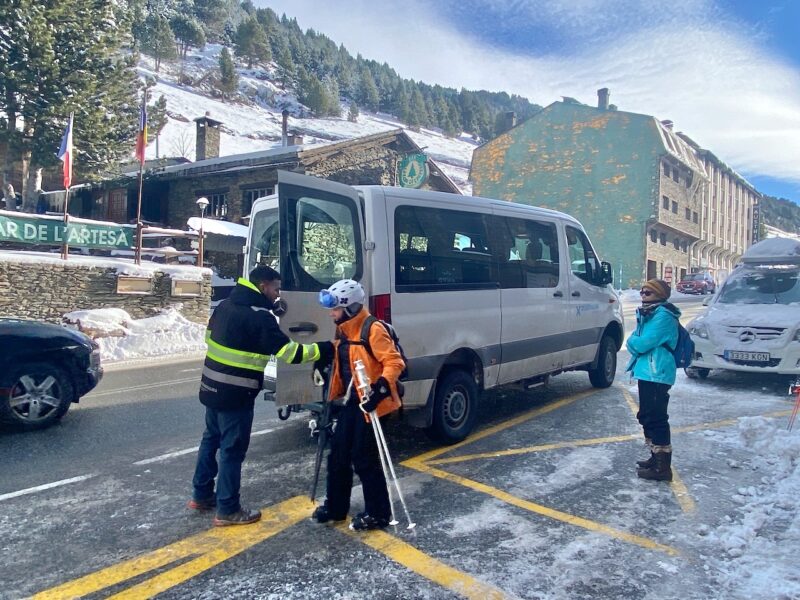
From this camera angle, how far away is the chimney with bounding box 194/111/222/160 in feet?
98.6

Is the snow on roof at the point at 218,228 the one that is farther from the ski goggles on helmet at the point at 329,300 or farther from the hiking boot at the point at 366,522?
the hiking boot at the point at 366,522

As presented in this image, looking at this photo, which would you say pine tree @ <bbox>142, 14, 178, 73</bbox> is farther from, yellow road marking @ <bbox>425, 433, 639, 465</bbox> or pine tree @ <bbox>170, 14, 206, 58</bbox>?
yellow road marking @ <bbox>425, 433, 639, 465</bbox>

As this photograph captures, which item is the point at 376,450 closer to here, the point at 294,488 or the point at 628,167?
the point at 294,488

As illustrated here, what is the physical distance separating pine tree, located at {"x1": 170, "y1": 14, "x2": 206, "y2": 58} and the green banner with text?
97797 millimetres

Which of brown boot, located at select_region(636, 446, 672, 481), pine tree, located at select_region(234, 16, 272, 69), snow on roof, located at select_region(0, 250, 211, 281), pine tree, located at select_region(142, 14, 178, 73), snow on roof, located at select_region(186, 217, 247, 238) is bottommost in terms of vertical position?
brown boot, located at select_region(636, 446, 672, 481)

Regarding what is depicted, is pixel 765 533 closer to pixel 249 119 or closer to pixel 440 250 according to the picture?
pixel 440 250

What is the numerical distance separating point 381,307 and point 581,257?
3.71 meters

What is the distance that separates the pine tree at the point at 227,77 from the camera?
89.1m

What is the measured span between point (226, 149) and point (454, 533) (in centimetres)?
6647

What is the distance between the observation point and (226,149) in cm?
6431

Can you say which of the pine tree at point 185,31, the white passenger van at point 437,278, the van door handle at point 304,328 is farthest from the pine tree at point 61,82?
the pine tree at point 185,31

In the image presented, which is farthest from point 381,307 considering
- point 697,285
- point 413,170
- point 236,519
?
point 697,285

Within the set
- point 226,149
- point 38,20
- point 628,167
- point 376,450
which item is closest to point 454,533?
point 376,450

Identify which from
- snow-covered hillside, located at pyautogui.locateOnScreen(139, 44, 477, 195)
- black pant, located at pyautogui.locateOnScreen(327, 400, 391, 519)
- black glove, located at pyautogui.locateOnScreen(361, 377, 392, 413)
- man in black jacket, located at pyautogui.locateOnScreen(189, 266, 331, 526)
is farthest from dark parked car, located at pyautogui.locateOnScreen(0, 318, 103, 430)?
snow-covered hillside, located at pyautogui.locateOnScreen(139, 44, 477, 195)
